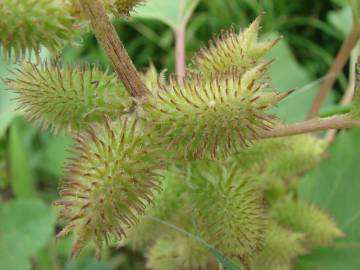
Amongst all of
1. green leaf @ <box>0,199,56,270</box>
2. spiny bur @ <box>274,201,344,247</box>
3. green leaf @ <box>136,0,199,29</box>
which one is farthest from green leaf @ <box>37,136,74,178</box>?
spiny bur @ <box>274,201,344,247</box>

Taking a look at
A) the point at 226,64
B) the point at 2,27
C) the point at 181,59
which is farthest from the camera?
the point at 181,59

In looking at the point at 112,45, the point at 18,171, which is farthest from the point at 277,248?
the point at 18,171

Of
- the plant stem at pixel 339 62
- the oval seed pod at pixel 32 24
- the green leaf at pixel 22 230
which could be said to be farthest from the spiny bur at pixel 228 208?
the green leaf at pixel 22 230

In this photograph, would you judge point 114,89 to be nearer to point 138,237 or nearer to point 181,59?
point 138,237

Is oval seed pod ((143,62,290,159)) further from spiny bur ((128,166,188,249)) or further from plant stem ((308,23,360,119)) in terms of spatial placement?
plant stem ((308,23,360,119))

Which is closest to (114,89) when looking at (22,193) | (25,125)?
(22,193)

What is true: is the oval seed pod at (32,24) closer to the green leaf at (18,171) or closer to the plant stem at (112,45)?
the plant stem at (112,45)
